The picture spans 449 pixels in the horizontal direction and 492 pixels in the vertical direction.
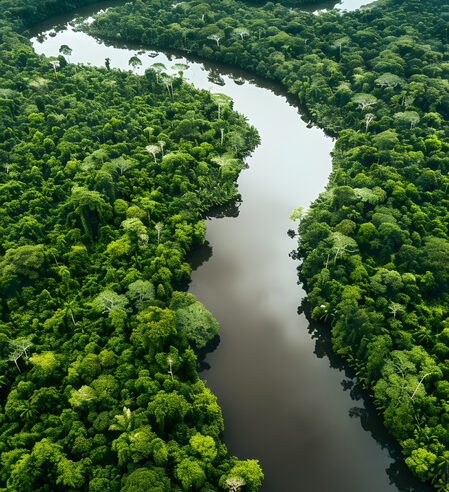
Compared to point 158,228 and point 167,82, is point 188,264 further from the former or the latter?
point 167,82

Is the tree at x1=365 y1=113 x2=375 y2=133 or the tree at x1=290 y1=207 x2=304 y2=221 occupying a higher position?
the tree at x1=365 y1=113 x2=375 y2=133

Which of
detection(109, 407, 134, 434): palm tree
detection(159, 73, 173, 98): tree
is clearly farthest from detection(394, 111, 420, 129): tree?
detection(109, 407, 134, 434): palm tree

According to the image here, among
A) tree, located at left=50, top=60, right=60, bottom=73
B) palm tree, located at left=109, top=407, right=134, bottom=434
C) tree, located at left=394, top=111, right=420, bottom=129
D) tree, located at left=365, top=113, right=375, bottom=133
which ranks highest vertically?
tree, located at left=50, top=60, right=60, bottom=73

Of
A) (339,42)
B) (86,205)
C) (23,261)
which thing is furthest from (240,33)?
(23,261)

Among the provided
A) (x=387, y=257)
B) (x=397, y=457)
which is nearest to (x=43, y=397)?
(x=397, y=457)

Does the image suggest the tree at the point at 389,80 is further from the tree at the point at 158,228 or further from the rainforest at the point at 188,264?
the tree at the point at 158,228

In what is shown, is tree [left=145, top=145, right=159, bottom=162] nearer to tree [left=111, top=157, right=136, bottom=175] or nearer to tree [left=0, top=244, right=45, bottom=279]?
tree [left=111, top=157, right=136, bottom=175]

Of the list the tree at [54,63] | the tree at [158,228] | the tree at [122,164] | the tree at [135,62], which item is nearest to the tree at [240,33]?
the tree at [135,62]

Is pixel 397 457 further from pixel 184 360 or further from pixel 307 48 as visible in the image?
pixel 307 48
